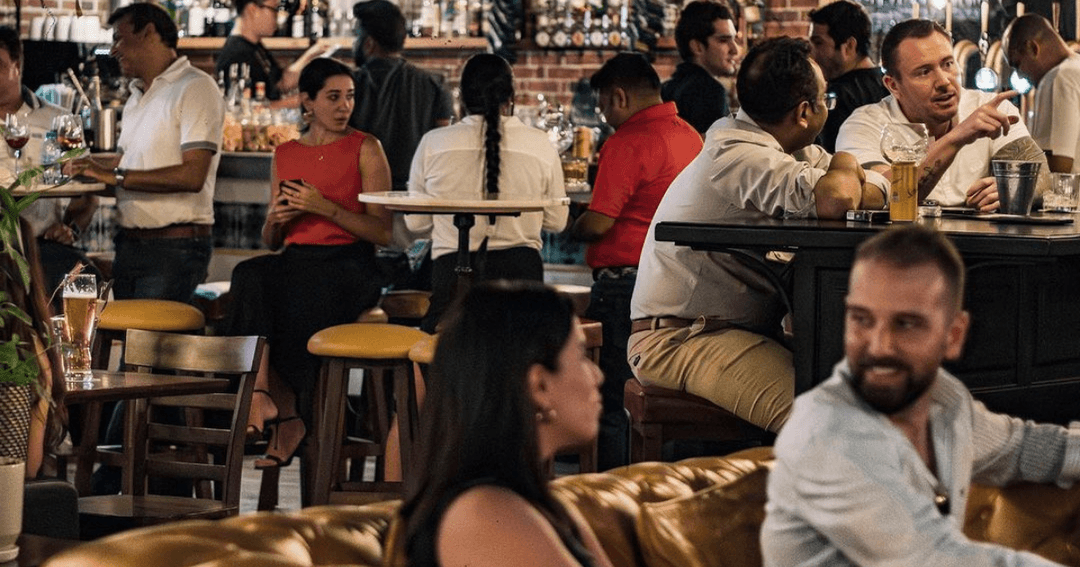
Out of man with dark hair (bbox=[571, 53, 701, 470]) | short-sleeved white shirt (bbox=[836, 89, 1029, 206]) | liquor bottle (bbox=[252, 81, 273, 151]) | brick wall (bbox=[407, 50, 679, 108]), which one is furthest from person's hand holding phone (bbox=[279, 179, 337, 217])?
brick wall (bbox=[407, 50, 679, 108])

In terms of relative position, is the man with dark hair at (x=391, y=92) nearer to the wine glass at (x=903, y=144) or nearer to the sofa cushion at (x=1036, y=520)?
the wine glass at (x=903, y=144)

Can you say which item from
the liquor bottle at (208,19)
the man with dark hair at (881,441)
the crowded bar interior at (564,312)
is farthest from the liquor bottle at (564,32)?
the man with dark hair at (881,441)

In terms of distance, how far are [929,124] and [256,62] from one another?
5.55 m

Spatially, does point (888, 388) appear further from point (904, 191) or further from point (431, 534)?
point (904, 191)

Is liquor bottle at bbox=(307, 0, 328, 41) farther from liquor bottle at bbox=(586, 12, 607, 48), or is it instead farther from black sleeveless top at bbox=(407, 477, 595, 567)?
black sleeveless top at bbox=(407, 477, 595, 567)

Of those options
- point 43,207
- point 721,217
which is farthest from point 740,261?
point 43,207

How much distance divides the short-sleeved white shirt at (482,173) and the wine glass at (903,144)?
2010 millimetres

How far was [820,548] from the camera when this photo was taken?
7.16ft

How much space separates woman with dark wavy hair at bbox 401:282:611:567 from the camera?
1.93 metres

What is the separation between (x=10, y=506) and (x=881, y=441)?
147 centimetres

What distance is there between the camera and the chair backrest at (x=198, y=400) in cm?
414

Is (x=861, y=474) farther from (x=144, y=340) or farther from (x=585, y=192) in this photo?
(x=585, y=192)

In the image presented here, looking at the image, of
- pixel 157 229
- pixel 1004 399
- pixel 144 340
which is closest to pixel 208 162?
pixel 157 229

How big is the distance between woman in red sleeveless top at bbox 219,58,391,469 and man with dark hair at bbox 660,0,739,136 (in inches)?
61.6
